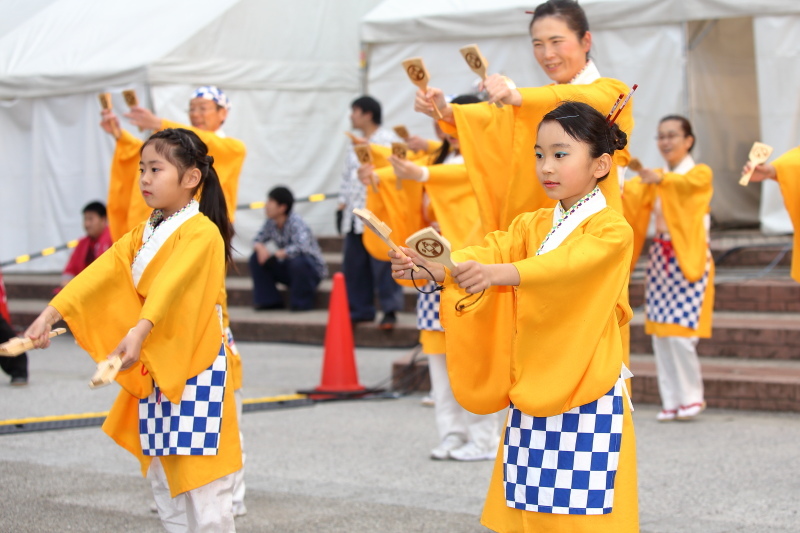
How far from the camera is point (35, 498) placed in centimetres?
469

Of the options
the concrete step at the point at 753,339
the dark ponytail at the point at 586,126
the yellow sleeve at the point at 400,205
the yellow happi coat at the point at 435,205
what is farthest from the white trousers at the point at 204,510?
the concrete step at the point at 753,339

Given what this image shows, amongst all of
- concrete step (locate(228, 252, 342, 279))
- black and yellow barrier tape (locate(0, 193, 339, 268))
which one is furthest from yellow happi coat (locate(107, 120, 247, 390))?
black and yellow barrier tape (locate(0, 193, 339, 268))

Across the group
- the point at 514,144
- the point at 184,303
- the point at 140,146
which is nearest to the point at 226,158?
the point at 140,146

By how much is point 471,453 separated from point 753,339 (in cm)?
284

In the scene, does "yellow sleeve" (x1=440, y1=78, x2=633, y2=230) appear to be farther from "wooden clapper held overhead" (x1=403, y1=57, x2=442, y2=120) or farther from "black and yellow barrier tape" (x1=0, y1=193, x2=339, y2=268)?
"black and yellow barrier tape" (x1=0, y1=193, x2=339, y2=268)

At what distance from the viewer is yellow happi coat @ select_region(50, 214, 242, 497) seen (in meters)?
3.51

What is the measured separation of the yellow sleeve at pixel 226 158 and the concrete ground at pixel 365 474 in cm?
141

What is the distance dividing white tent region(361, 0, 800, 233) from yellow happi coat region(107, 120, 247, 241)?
18.0ft

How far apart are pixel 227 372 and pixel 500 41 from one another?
752 cm

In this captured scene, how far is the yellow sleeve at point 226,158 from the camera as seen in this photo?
5.30 meters

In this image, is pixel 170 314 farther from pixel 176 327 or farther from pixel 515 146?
pixel 515 146

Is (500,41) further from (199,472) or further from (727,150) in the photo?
(199,472)

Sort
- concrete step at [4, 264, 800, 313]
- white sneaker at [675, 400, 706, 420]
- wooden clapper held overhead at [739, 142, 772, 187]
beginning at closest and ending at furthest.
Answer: wooden clapper held overhead at [739, 142, 772, 187] → white sneaker at [675, 400, 706, 420] → concrete step at [4, 264, 800, 313]

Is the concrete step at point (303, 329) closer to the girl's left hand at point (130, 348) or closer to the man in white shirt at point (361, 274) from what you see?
the man in white shirt at point (361, 274)
